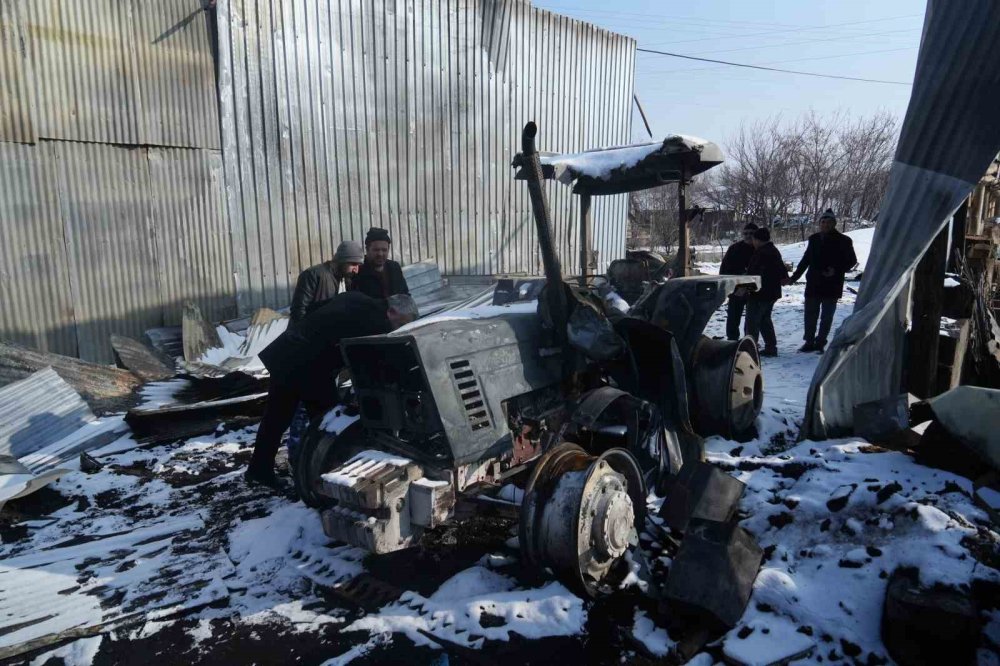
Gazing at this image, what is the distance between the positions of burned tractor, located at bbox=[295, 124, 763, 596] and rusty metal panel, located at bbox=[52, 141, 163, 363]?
5.02 m

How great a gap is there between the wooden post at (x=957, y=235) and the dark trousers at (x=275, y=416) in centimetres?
490

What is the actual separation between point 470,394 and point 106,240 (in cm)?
625

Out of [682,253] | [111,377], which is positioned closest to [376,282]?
[682,253]

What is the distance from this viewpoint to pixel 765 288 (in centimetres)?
716

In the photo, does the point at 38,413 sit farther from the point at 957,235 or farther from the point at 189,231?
the point at 957,235

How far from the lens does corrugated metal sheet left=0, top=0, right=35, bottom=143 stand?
6.25m

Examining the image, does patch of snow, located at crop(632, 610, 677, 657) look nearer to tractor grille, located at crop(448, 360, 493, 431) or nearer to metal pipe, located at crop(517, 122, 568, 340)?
tractor grille, located at crop(448, 360, 493, 431)

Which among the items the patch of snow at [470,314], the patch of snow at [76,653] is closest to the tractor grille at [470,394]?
the patch of snow at [470,314]

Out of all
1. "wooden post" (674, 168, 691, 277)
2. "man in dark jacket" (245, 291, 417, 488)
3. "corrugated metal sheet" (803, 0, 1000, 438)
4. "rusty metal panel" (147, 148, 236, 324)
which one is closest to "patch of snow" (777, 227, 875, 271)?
"wooden post" (674, 168, 691, 277)

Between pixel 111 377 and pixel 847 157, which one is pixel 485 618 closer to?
pixel 111 377

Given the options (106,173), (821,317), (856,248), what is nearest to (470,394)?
(821,317)

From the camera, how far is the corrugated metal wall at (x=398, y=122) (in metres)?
8.00

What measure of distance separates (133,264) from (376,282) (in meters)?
4.02

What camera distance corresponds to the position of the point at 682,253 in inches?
221
